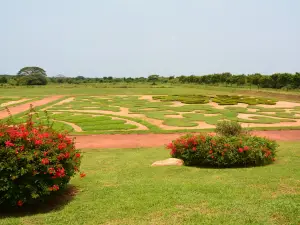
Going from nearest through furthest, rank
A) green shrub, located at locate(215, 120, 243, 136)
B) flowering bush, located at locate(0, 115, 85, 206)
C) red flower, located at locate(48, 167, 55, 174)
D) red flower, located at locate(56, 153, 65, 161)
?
flowering bush, located at locate(0, 115, 85, 206) < red flower, located at locate(48, 167, 55, 174) < red flower, located at locate(56, 153, 65, 161) < green shrub, located at locate(215, 120, 243, 136)

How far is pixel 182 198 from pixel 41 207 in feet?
7.88

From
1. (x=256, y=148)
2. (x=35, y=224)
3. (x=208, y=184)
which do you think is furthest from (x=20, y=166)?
(x=256, y=148)

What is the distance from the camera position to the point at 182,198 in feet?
17.7

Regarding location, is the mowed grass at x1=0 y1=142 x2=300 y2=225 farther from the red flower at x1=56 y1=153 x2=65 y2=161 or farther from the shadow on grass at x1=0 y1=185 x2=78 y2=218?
the red flower at x1=56 y1=153 x2=65 y2=161

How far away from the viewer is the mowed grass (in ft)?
15.2

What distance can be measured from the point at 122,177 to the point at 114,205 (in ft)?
7.32

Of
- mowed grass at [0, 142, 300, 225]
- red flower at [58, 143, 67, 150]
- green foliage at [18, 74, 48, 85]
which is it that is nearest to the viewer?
mowed grass at [0, 142, 300, 225]

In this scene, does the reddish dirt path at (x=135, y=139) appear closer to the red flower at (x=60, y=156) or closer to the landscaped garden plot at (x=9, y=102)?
the red flower at (x=60, y=156)

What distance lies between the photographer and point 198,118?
20.1 meters

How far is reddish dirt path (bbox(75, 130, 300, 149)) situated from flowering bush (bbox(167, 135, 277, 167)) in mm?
4929

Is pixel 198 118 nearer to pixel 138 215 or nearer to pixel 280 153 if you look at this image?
pixel 280 153

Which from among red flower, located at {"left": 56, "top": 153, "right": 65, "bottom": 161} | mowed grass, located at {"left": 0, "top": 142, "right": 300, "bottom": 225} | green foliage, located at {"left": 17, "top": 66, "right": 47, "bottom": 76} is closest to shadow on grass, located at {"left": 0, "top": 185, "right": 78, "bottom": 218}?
mowed grass, located at {"left": 0, "top": 142, "right": 300, "bottom": 225}

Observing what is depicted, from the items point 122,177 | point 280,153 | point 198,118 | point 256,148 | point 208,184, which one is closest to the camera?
point 208,184

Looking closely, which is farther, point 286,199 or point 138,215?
point 286,199
